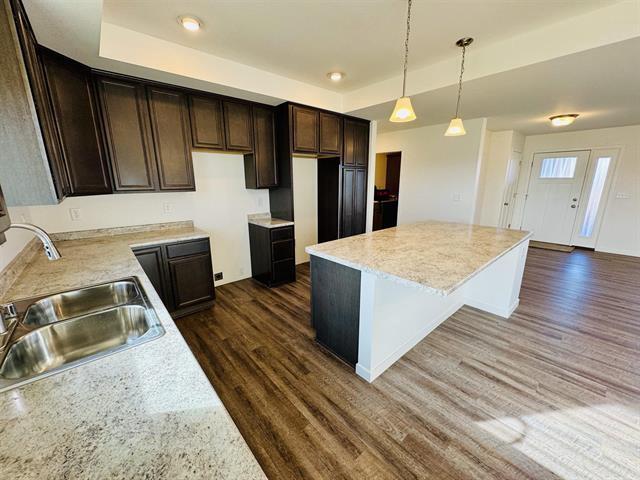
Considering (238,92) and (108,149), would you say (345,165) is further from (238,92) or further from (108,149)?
(108,149)

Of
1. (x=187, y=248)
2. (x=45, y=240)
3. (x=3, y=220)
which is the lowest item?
(x=187, y=248)

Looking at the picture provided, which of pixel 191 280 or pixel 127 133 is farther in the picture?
pixel 191 280

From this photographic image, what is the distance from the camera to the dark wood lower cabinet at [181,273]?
8.17 feet

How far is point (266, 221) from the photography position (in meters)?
3.59

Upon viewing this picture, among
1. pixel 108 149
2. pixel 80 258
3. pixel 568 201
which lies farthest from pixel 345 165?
pixel 568 201

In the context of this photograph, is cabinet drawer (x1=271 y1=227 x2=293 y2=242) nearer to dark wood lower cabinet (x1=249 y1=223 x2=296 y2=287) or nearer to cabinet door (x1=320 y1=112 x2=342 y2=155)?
dark wood lower cabinet (x1=249 y1=223 x2=296 y2=287)

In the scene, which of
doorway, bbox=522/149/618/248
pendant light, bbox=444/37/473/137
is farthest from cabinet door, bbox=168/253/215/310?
doorway, bbox=522/149/618/248

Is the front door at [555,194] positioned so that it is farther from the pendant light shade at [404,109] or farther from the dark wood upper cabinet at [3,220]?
the dark wood upper cabinet at [3,220]

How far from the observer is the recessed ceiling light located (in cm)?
198

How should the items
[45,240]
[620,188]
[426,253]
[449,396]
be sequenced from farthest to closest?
[620,188], [426,253], [449,396], [45,240]

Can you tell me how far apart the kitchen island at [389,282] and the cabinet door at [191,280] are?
133 cm

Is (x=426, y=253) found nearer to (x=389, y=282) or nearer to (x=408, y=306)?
(x=389, y=282)

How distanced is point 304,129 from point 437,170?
2.61 meters

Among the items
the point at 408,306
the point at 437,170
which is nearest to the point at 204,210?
Answer: the point at 408,306
